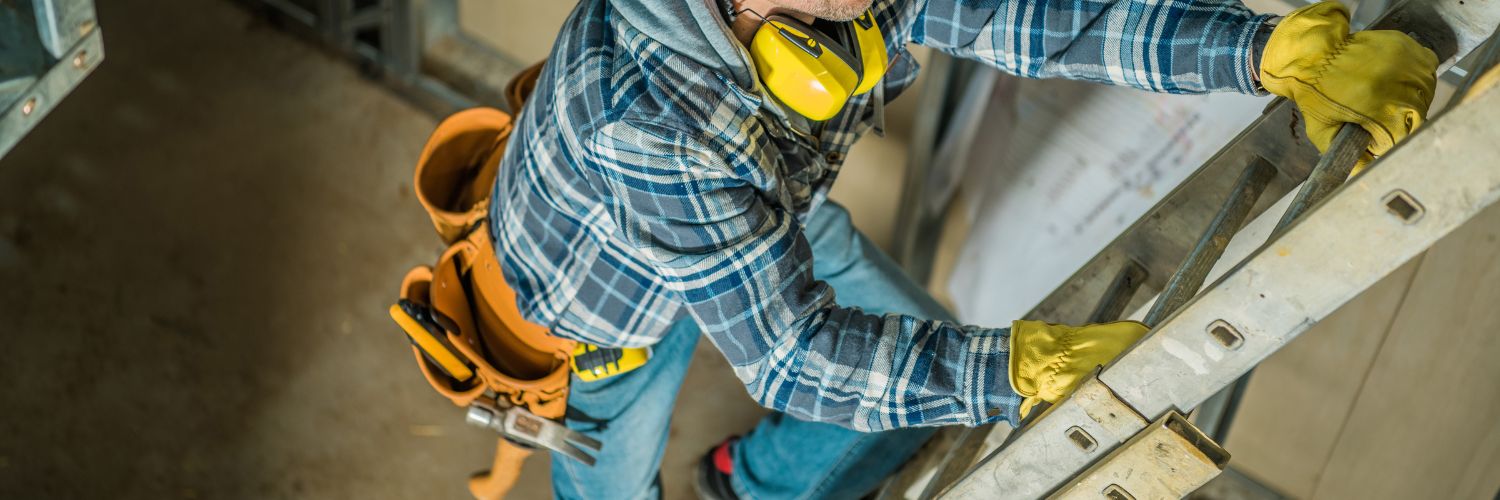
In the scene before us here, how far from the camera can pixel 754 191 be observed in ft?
6.70

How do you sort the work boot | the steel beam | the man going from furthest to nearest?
the work boot → the man → the steel beam

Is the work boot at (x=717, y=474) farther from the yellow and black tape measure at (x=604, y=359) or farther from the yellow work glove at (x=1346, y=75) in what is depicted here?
the yellow work glove at (x=1346, y=75)

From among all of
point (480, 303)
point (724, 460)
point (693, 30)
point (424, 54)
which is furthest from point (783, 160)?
point (424, 54)

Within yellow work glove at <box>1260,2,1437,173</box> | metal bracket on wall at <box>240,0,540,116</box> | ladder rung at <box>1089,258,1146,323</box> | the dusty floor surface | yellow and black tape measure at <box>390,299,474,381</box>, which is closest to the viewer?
yellow work glove at <box>1260,2,1437,173</box>

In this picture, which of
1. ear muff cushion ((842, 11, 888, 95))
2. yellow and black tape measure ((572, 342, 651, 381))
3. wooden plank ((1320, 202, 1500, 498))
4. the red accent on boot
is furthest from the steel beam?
the red accent on boot

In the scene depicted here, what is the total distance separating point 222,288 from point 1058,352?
9.68ft

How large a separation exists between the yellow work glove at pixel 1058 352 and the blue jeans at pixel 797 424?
816mm

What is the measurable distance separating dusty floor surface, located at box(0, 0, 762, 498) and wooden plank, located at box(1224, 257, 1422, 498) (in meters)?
1.34

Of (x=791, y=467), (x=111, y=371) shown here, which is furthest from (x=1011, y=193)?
(x=111, y=371)

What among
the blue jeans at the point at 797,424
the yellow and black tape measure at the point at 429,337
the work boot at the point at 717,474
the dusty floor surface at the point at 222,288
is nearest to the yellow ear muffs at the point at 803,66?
the blue jeans at the point at 797,424

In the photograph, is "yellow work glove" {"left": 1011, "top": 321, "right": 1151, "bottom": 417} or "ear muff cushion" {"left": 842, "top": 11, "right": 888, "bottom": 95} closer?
"yellow work glove" {"left": 1011, "top": 321, "right": 1151, "bottom": 417}

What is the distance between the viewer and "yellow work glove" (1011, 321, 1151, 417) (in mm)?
1790

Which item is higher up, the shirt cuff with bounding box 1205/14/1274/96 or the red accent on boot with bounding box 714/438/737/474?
the shirt cuff with bounding box 1205/14/1274/96

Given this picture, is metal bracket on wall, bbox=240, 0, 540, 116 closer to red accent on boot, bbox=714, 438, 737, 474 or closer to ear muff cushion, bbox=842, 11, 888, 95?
red accent on boot, bbox=714, 438, 737, 474
